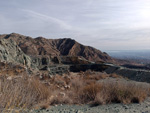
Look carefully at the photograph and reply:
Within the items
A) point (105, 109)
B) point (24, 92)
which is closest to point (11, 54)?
point (24, 92)

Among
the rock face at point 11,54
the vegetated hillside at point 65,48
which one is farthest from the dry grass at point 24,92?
the vegetated hillside at point 65,48

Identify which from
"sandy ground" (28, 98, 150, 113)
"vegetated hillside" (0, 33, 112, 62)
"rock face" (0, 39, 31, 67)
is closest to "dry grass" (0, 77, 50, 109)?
"sandy ground" (28, 98, 150, 113)

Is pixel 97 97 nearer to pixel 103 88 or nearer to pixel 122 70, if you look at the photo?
pixel 103 88

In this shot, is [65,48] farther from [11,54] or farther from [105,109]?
[105,109]

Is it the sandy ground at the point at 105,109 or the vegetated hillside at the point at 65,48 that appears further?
the vegetated hillside at the point at 65,48

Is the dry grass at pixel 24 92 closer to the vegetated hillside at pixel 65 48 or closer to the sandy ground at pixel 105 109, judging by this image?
the sandy ground at pixel 105 109

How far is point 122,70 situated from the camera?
74.9 feet

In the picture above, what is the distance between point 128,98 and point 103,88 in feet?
3.47

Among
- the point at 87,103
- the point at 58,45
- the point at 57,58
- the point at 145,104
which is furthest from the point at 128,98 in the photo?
the point at 58,45

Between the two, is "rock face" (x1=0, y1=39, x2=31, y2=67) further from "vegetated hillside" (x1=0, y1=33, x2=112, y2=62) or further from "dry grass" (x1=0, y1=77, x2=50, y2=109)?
"vegetated hillside" (x1=0, y1=33, x2=112, y2=62)

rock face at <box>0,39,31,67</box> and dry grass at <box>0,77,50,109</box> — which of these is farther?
rock face at <box>0,39,31,67</box>

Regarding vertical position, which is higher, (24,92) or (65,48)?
(65,48)

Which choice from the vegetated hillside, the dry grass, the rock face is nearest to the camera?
the dry grass

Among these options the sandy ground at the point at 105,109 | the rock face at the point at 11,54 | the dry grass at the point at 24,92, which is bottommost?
the sandy ground at the point at 105,109
